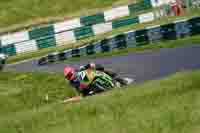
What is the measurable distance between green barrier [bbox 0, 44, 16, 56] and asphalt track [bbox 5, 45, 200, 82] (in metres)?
14.2

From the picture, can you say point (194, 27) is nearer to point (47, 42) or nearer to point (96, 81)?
point (96, 81)

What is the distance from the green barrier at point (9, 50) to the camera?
1539 inches

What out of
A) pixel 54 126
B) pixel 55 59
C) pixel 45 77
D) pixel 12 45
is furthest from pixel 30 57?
pixel 54 126

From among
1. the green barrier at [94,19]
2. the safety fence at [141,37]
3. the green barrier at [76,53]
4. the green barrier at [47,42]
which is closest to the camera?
the safety fence at [141,37]

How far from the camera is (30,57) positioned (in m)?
37.8

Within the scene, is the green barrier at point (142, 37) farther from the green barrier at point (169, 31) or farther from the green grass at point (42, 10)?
the green grass at point (42, 10)

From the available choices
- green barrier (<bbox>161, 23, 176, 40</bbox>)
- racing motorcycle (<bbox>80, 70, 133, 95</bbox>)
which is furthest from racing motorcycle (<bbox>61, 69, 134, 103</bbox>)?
green barrier (<bbox>161, 23, 176, 40</bbox>)

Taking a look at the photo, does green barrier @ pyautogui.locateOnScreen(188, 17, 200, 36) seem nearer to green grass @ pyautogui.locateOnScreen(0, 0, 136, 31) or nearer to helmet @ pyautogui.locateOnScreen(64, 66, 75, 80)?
helmet @ pyautogui.locateOnScreen(64, 66, 75, 80)

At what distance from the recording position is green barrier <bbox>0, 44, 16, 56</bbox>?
3909cm

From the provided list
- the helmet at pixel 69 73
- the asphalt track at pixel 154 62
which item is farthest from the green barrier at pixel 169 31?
the helmet at pixel 69 73

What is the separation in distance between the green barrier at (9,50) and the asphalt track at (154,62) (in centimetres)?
1418

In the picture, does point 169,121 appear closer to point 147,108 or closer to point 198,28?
point 147,108

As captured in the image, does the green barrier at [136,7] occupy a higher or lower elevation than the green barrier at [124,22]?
higher

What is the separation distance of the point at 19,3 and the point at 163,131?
46.3m
